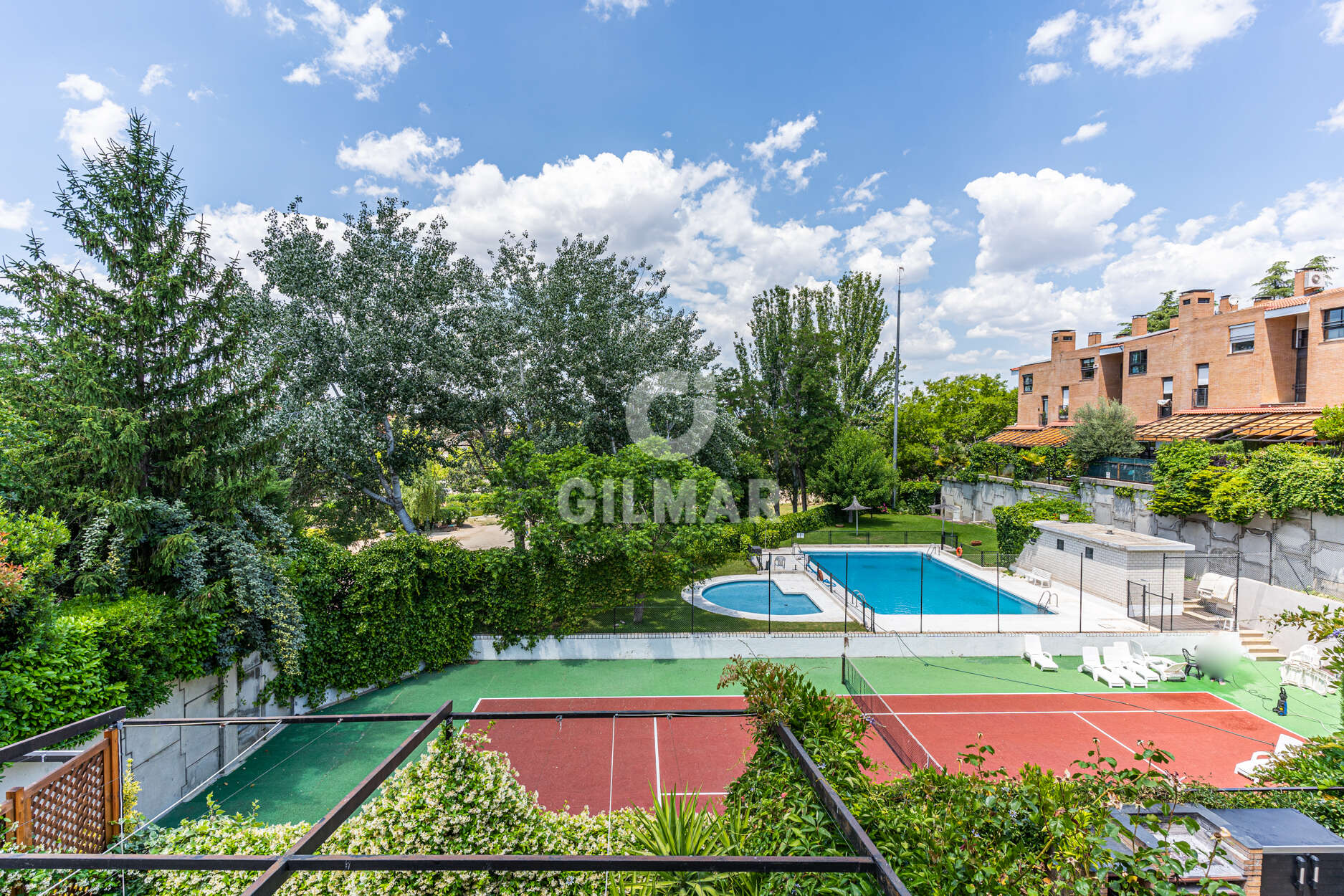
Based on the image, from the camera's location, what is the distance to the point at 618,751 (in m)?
11.0

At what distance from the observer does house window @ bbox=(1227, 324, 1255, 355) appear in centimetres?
2427

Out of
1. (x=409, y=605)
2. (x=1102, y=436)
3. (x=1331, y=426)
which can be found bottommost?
(x=409, y=605)

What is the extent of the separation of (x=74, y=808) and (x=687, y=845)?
496cm

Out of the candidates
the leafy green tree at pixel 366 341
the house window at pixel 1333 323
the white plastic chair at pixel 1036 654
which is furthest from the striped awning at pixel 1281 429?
the leafy green tree at pixel 366 341

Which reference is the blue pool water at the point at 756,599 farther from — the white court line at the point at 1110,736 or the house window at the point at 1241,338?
the house window at the point at 1241,338

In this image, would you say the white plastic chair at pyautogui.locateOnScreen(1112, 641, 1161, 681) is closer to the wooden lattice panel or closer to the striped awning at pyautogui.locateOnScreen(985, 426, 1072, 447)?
the striped awning at pyautogui.locateOnScreen(985, 426, 1072, 447)

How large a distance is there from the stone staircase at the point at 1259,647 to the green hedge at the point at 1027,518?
23.5 feet

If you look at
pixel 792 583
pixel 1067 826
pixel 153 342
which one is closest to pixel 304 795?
pixel 153 342

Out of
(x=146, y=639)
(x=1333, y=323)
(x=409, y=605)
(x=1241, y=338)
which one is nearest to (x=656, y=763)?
(x=409, y=605)

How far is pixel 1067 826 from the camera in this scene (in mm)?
2936

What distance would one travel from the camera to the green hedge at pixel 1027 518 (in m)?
23.1

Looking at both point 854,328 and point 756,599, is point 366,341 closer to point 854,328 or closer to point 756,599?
point 756,599

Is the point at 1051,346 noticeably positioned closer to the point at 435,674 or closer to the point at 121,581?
the point at 435,674

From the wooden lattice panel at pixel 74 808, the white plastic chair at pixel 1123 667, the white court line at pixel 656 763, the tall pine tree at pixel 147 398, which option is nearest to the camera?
the wooden lattice panel at pixel 74 808
